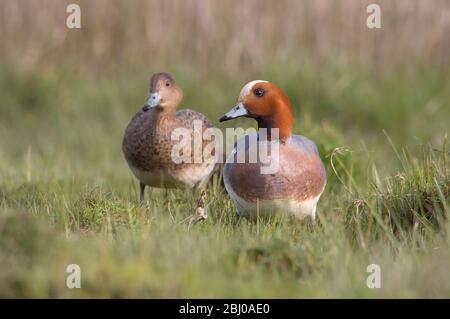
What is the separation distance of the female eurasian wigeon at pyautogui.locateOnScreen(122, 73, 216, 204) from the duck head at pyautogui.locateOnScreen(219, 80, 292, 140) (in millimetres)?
872

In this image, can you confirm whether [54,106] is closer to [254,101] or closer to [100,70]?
[100,70]

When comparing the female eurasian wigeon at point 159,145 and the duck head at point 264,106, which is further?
the female eurasian wigeon at point 159,145

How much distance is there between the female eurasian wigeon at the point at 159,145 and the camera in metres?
5.39

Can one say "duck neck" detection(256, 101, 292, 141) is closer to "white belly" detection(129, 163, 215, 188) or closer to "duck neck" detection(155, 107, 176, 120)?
"white belly" detection(129, 163, 215, 188)

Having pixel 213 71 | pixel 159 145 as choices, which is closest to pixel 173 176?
pixel 159 145

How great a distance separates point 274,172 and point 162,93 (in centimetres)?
133

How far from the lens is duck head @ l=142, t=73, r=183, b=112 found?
5.38 metres

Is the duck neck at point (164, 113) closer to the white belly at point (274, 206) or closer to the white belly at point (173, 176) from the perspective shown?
the white belly at point (173, 176)

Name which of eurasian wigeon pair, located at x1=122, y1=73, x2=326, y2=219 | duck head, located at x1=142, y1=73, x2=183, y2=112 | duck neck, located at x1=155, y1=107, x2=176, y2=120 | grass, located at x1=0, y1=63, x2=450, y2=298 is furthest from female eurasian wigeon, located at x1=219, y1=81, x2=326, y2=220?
duck neck, located at x1=155, y1=107, x2=176, y2=120

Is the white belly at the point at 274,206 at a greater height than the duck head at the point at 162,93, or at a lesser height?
lesser

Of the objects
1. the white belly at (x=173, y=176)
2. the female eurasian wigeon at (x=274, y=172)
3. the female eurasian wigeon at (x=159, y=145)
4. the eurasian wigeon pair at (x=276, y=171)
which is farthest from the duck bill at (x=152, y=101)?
the female eurasian wigeon at (x=274, y=172)

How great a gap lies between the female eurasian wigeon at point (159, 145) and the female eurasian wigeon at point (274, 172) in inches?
32.2

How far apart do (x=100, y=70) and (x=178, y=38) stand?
0.93 m
